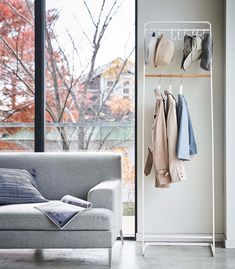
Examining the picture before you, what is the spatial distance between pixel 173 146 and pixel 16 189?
1396 millimetres

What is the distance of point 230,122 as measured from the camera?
4.70 meters

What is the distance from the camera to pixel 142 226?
473 centimetres

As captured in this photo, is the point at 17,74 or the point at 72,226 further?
the point at 17,74

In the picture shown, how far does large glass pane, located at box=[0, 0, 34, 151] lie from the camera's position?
510 centimetres

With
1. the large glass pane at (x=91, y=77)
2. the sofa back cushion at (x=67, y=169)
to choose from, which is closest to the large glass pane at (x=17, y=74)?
the large glass pane at (x=91, y=77)

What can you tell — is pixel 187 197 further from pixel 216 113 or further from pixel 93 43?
pixel 93 43

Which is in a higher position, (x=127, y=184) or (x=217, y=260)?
(x=127, y=184)

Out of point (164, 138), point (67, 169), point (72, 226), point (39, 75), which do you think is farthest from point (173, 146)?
point (39, 75)

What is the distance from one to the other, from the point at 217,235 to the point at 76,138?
1669mm

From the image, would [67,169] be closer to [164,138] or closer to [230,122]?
[164,138]

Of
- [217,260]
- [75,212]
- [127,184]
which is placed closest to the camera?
[75,212]

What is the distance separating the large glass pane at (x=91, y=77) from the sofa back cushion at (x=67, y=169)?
1.12 feet

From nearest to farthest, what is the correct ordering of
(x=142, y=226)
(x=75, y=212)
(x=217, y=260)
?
(x=75, y=212) < (x=217, y=260) < (x=142, y=226)

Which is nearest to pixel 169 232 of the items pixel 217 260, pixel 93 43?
pixel 217 260
